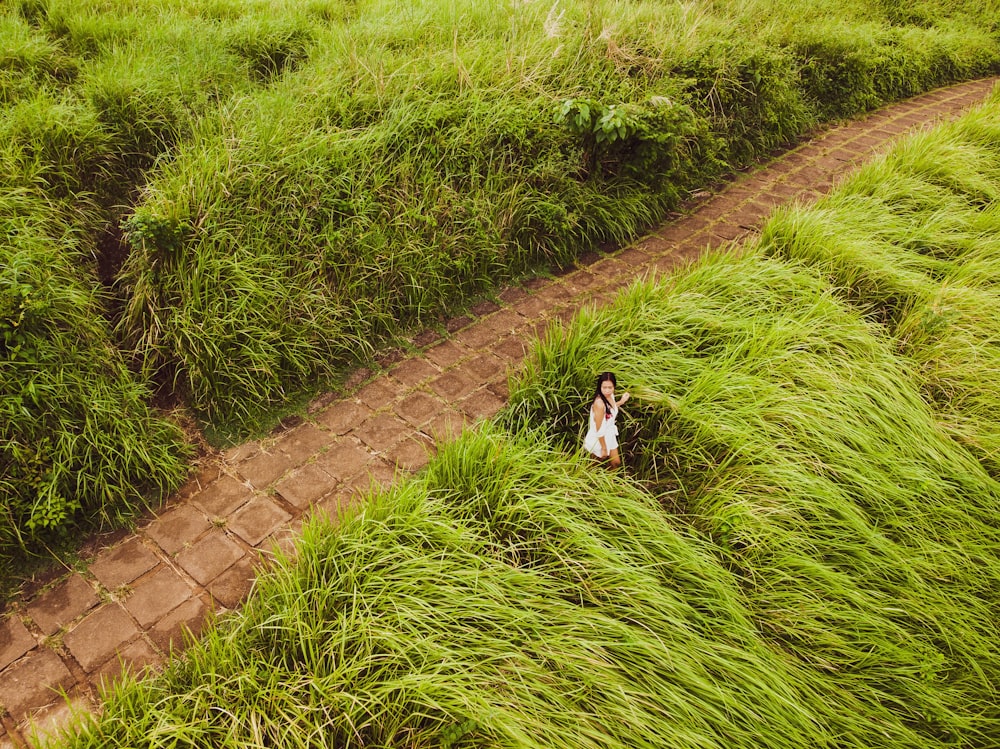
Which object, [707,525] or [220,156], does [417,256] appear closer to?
[220,156]

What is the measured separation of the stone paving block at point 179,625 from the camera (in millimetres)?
2336

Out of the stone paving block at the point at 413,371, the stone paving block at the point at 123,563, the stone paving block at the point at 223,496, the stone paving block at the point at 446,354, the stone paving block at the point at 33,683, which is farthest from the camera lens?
the stone paving block at the point at 446,354

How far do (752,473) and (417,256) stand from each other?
222 cm

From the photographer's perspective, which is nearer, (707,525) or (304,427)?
(707,525)

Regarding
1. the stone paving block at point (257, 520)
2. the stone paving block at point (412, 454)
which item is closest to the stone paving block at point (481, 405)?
the stone paving block at point (412, 454)

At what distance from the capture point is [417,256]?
3.84 meters

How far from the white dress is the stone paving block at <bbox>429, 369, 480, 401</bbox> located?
87 cm

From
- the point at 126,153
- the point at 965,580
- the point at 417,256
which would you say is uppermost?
the point at 126,153

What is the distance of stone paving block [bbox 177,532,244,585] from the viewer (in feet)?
8.45

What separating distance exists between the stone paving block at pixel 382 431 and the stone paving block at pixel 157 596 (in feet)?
3.25

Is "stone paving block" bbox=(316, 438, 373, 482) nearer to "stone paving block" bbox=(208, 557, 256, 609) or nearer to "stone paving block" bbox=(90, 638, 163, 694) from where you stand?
"stone paving block" bbox=(208, 557, 256, 609)

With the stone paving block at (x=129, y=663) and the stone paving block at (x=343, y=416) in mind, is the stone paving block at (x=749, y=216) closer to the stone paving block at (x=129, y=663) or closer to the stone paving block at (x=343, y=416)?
the stone paving block at (x=343, y=416)

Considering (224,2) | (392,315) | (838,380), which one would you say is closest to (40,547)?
(392,315)

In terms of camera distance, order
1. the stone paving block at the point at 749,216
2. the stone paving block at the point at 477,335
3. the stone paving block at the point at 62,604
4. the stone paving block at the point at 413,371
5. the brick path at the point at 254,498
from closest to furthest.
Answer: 1. the brick path at the point at 254,498
2. the stone paving block at the point at 62,604
3. the stone paving block at the point at 413,371
4. the stone paving block at the point at 477,335
5. the stone paving block at the point at 749,216
